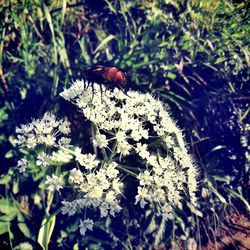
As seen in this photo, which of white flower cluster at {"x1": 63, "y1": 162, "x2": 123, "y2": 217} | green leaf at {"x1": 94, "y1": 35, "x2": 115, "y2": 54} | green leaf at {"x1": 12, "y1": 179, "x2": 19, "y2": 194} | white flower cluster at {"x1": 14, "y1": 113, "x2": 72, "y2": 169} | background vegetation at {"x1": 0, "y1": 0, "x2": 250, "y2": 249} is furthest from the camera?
green leaf at {"x1": 94, "y1": 35, "x2": 115, "y2": 54}

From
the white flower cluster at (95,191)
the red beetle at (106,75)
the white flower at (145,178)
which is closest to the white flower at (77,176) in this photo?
the white flower cluster at (95,191)

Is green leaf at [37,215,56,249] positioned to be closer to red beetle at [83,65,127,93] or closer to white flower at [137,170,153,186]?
white flower at [137,170,153,186]

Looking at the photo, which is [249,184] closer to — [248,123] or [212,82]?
[248,123]

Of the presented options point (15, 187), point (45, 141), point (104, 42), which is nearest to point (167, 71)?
point (104, 42)

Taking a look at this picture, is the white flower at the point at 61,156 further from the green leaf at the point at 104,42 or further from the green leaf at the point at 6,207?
the green leaf at the point at 104,42

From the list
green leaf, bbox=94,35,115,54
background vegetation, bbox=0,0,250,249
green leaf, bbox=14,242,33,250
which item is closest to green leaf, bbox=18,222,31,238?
green leaf, bbox=14,242,33,250
